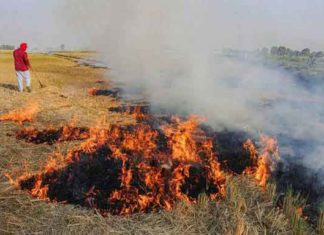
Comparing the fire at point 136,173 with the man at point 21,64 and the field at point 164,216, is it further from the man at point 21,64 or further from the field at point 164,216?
the man at point 21,64

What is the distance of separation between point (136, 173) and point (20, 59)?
10209 mm

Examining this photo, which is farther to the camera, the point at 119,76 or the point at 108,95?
the point at 119,76

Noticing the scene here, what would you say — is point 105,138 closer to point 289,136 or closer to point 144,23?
point 289,136

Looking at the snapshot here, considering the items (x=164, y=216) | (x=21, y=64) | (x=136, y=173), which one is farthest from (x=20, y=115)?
(x=164, y=216)

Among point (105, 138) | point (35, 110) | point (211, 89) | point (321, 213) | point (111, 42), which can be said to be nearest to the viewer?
point (321, 213)

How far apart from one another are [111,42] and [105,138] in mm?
9427

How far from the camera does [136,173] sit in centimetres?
589

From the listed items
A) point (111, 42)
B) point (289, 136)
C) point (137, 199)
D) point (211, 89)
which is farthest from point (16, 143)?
point (111, 42)

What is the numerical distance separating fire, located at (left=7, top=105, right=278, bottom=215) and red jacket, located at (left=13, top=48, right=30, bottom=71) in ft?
25.8

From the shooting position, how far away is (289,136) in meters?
7.95

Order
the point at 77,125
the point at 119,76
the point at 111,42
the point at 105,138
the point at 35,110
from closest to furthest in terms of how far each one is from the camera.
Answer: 1. the point at 105,138
2. the point at 77,125
3. the point at 35,110
4. the point at 111,42
5. the point at 119,76

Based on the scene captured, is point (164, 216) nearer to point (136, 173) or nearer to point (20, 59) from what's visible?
point (136, 173)

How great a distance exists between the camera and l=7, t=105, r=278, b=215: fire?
17.9 ft

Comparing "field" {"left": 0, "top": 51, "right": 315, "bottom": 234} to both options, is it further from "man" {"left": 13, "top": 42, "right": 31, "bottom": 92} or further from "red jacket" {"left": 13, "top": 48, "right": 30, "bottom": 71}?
"red jacket" {"left": 13, "top": 48, "right": 30, "bottom": 71}
